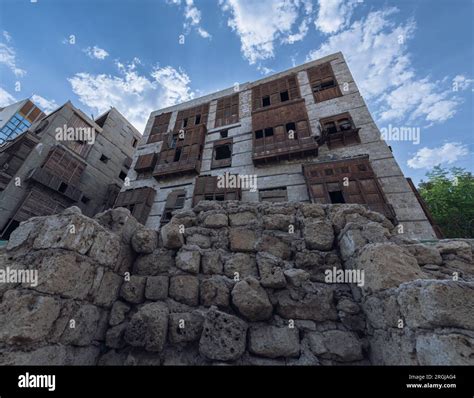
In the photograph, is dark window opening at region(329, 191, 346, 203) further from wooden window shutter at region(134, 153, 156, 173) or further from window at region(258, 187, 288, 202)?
wooden window shutter at region(134, 153, 156, 173)

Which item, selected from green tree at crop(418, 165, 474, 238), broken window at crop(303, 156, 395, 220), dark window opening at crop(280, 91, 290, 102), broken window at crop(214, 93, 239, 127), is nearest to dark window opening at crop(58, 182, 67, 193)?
broken window at crop(214, 93, 239, 127)

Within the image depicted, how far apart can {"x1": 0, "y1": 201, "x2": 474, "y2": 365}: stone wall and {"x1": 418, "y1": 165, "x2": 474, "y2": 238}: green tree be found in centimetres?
1419

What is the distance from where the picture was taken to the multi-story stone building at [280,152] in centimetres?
914

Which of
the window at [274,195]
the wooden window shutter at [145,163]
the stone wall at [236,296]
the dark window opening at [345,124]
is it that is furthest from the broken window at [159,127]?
the stone wall at [236,296]

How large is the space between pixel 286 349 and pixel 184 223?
2166 mm

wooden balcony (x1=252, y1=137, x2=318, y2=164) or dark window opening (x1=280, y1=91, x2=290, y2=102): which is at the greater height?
dark window opening (x1=280, y1=91, x2=290, y2=102)

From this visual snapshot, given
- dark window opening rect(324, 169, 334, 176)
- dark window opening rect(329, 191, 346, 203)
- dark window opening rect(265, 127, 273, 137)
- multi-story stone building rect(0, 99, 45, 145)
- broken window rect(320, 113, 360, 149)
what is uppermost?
multi-story stone building rect(0, 99, 45, 145)

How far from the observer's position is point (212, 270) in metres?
2.75

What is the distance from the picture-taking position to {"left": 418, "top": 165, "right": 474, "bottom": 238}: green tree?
12.0 metres

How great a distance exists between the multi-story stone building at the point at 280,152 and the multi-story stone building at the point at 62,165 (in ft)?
14.9

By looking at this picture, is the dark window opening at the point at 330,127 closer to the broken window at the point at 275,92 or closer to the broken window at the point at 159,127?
the broken window at the point at 275,92

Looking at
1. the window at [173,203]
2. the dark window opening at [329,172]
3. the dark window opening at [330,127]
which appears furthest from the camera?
the window at [173,203]
